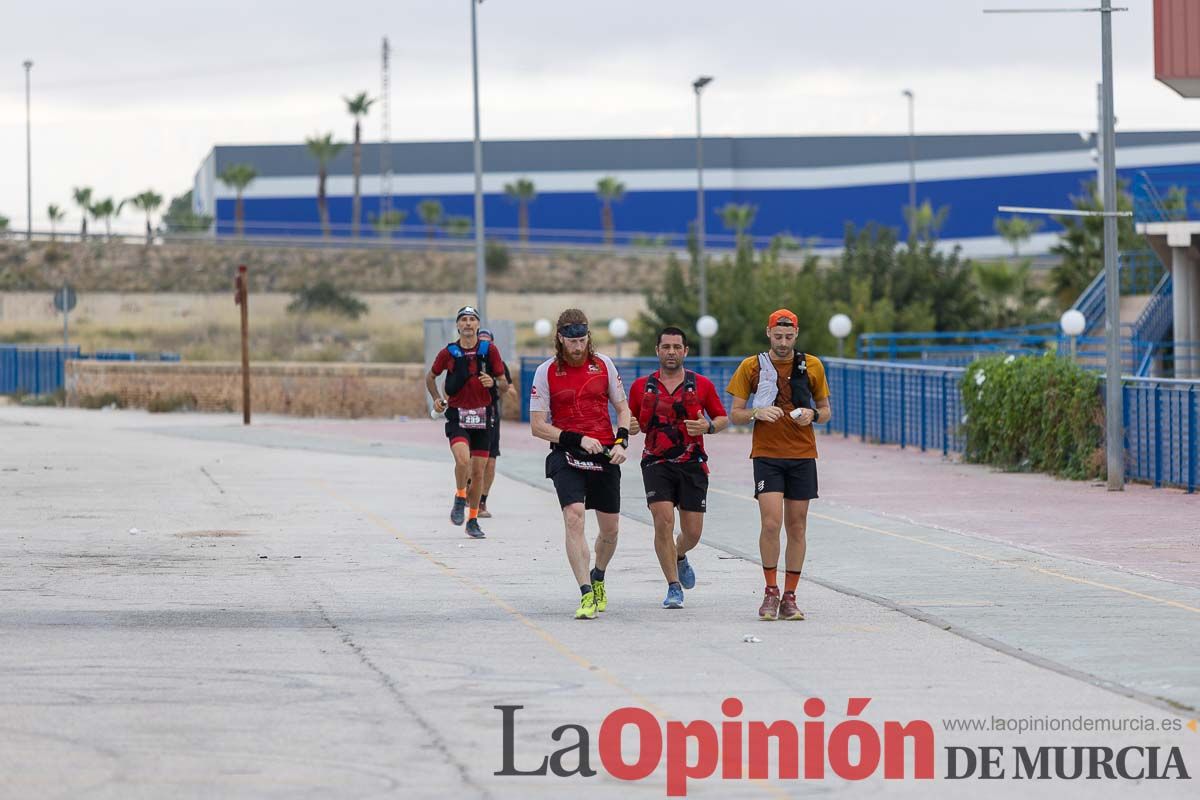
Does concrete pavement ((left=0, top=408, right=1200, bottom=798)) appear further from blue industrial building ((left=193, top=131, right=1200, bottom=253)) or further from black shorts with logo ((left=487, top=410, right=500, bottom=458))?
blue industrial building ((left=193, top=131, right=1200, bottom=253))

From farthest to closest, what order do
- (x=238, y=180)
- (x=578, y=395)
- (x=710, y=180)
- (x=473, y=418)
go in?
1. (x=238, y=180)
2. (x=710, y=180)
3. (x=473, y=418)
4. (x=578, y=395)

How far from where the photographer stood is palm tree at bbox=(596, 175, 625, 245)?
9738cm

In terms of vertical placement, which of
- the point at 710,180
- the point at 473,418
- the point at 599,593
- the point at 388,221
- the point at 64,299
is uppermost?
the point at 710,180

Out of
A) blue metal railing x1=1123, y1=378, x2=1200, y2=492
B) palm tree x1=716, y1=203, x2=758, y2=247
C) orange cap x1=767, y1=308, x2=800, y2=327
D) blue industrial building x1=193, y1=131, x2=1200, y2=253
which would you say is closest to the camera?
orange cap x1=767, y1=308, x2=800, y2=327

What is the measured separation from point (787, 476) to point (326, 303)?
2940 inches

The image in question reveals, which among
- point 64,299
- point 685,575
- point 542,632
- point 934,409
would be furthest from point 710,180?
point 542,632

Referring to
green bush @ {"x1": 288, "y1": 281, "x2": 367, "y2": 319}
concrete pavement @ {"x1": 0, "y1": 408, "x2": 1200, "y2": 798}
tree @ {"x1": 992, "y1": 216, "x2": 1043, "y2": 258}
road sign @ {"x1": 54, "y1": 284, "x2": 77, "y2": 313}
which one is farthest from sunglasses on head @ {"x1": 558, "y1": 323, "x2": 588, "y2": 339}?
tree @ {"x1": 992, "y1": 216, "x2": 1043, "y2": 258}

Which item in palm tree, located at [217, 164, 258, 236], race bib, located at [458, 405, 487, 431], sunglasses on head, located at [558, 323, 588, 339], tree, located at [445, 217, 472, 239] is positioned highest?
palm tree, located at [217, 164, 258, 236]

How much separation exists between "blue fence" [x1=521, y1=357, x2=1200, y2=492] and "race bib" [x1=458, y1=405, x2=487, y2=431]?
8286mm

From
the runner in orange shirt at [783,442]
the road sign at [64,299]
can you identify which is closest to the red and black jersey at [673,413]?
the runner in orange shirt at [783,442]

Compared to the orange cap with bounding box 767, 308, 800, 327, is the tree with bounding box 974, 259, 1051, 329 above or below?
above

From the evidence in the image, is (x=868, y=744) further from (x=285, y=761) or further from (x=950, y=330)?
(x=950, y=330)

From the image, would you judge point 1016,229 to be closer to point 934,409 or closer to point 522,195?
point 522,195

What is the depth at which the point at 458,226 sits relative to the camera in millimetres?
97875
